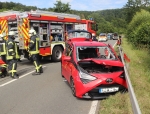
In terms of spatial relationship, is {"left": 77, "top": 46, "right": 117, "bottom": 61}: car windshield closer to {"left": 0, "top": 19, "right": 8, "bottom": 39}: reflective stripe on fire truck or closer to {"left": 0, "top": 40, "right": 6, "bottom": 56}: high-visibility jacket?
{"left": 0, "top": 40, "right": 6, "bottom": 56}: high-visibility jacket

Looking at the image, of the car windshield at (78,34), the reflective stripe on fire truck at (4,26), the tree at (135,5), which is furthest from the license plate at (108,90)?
the tree at (135,5)

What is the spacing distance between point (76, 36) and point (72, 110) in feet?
25.7

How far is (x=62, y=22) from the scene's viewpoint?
43.2 ft

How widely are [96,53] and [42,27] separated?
5073mm

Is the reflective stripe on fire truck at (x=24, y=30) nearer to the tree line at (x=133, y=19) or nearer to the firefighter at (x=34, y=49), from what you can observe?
the firefighter at (x=34, y=49)

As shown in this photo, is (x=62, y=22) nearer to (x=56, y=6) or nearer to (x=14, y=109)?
(x=14, y=109)

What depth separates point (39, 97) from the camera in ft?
19.7

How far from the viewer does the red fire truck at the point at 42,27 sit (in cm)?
1102

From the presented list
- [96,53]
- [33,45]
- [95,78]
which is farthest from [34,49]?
[95,78]

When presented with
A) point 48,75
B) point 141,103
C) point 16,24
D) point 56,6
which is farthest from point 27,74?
point 56,6

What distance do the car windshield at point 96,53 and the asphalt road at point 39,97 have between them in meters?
1.23

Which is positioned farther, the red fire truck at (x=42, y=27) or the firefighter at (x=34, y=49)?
the red fire truck at (x=42, y=27)

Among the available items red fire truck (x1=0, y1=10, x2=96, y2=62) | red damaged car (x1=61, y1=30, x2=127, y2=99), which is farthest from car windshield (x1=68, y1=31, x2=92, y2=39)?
red damaged car (x1=61, y1=30, x2=127, y2=99)

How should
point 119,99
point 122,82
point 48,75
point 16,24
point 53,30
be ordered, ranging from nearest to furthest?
1. point 119,99
2. point 122,82
3. point 48,75
4. point 16,24
5. point 53,30
